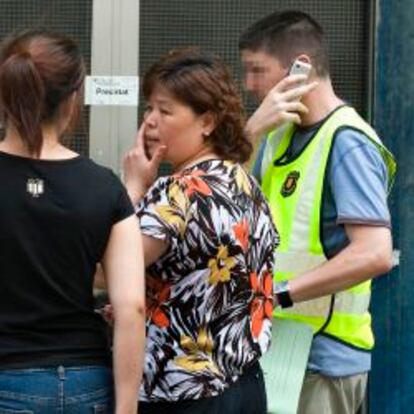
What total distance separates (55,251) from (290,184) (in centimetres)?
103

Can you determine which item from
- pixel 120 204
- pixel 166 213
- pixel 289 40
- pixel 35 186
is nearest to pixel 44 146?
pixel 35 186

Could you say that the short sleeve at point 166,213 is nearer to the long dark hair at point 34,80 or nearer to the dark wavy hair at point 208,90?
the dark wavy hair at point 208,90

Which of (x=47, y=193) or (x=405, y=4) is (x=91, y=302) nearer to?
(x=47, y=193)

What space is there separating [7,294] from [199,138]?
63cm

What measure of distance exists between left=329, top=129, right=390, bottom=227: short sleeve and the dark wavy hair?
0.45 metres

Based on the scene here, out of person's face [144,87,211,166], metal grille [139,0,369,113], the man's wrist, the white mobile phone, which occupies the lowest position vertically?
the man's wrist

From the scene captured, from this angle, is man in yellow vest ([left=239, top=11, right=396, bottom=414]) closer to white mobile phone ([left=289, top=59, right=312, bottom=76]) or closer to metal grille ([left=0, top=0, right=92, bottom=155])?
white mobile phone ([left=289, top=59, right=312, bottom=76])

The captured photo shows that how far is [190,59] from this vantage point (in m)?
2.48

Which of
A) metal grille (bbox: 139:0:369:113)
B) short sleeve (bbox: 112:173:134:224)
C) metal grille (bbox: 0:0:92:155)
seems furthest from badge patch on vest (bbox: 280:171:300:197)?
metal grille (bbox: 0:0:92:155)

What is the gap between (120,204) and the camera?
2240 millimetres

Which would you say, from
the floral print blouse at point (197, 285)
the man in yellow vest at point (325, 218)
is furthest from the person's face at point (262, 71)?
the floral print blouse at point (197, 285)

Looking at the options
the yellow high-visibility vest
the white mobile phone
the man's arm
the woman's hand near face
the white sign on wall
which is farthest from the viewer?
the white sign on wall

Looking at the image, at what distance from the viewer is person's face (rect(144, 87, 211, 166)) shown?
2.47m

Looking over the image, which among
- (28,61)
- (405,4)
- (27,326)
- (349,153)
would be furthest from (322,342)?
(405,4)
